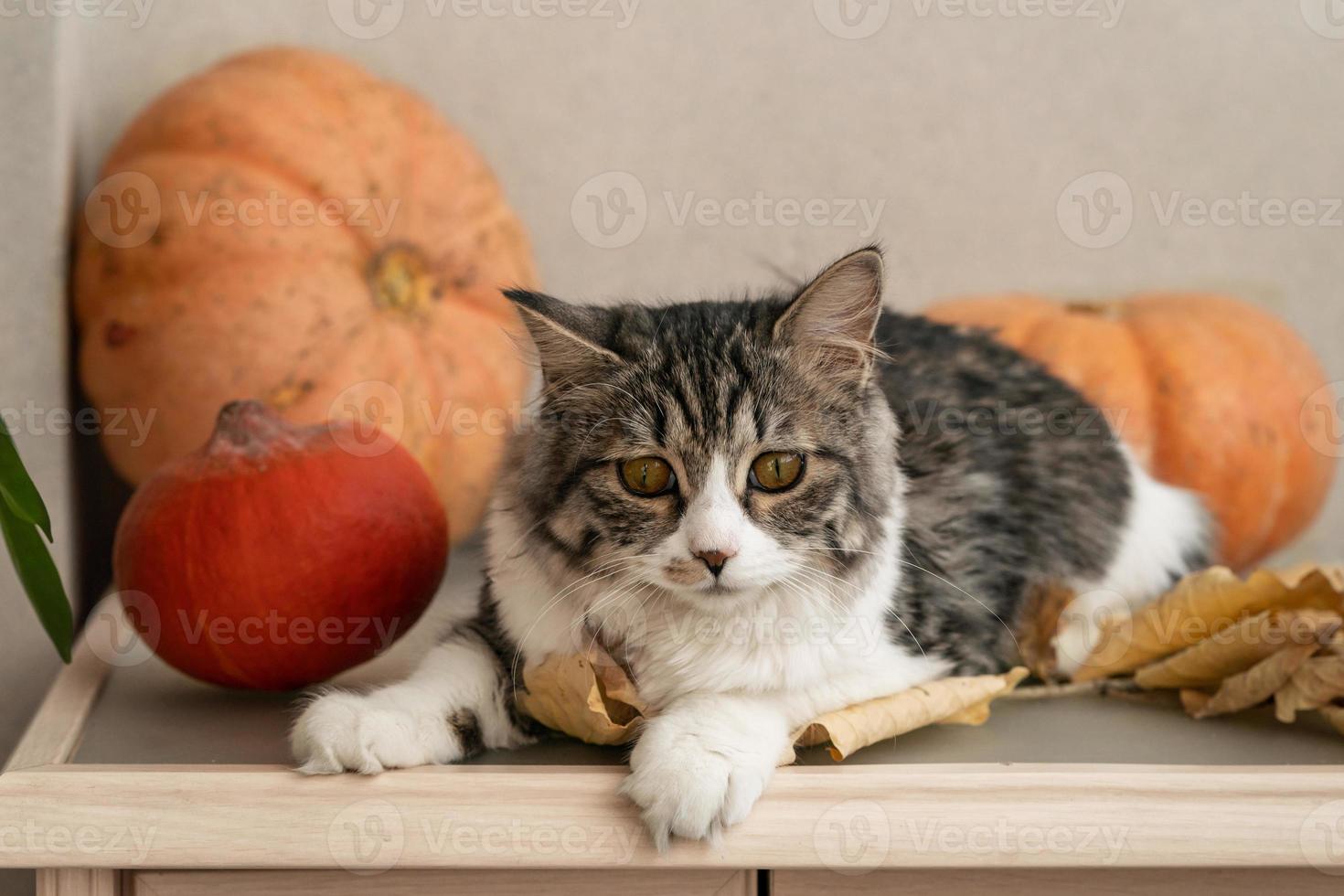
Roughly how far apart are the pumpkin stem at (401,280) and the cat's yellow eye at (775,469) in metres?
0.91

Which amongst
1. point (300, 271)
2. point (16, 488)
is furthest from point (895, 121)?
point (16, 488)

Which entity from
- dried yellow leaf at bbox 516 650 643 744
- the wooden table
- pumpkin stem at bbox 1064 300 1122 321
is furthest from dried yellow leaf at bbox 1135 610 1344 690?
pumpkin stem at bbox 1064 300 1122 321

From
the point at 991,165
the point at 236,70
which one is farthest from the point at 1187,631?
the point at 236,70

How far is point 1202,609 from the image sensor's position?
1.34m

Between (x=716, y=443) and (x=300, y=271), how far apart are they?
93 centimetres

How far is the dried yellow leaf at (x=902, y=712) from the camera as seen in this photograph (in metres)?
1.13

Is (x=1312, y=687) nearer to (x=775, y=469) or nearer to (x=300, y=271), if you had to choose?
(x=775, y=469)

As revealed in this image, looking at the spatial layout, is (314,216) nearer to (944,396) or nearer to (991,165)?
(944,396)

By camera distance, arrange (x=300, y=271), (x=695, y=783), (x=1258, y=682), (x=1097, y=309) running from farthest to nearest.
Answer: (x=1097, y=309) → (x=300, y=271) → (x=1258, y=682) → (x=695, y=783)

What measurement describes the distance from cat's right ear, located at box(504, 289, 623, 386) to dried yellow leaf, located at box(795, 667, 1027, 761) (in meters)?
0.42

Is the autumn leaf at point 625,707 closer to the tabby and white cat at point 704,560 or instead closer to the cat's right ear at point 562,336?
the tabby and white cat at point 704,560

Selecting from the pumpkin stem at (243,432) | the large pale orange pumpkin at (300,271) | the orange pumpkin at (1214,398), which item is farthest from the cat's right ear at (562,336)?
the orange pumpkin at (1214,398)

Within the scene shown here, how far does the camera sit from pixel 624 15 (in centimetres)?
213

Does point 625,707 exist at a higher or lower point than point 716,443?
Answer: lower
